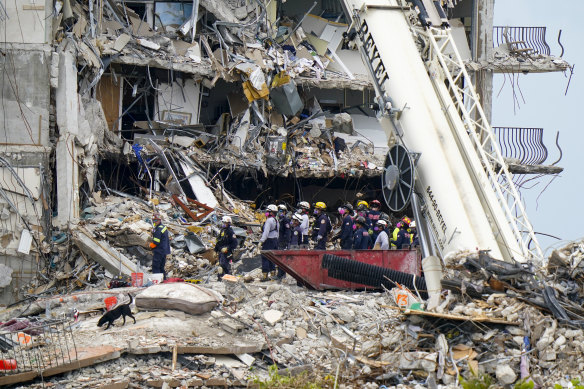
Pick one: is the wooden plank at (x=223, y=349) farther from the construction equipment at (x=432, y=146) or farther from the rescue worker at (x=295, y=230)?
the rescue worker at (x=295, y=230)

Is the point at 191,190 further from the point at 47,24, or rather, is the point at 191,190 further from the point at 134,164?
the point at 47,24

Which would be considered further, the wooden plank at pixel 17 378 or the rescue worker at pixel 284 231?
the rescue worker at pixel 284 231

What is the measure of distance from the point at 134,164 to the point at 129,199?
211 centimetres

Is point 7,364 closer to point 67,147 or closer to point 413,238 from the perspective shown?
point 67,147

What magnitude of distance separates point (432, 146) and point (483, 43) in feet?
60.2

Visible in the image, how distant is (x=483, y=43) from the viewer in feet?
101

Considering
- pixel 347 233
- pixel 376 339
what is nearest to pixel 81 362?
pixel 376 339

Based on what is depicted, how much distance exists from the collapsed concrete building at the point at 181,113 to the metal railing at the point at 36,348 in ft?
20.2

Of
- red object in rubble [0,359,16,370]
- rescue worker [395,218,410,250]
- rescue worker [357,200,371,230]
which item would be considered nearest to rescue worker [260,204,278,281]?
rescue worker [357,200,371,230]

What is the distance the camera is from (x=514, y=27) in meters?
30.7

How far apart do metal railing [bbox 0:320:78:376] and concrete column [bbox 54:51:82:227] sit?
6.81 metres

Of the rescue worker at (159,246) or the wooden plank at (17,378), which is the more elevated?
the rescue worker at (159,246)

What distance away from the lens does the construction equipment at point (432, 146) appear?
498 inches

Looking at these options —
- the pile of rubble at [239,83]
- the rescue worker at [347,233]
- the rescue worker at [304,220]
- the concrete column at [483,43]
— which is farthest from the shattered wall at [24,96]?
the concrete column at [483,43]
